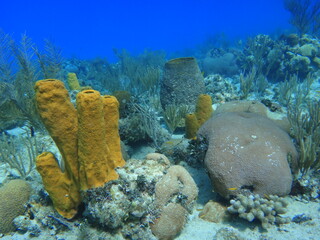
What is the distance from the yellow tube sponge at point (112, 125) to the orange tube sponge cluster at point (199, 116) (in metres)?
2.33

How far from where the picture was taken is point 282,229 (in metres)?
2.82

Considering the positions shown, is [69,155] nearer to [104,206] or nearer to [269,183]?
[104,206]

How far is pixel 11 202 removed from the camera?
2979 millimetres

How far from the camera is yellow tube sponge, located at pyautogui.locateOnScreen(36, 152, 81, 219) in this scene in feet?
8.47

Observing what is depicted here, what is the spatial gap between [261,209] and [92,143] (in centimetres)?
244

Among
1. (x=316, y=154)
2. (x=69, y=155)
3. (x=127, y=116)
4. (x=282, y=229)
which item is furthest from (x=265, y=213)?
(x=127, y=116)

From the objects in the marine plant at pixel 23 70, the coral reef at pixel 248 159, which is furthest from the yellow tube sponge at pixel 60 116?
the marine plant at pixel 23 70

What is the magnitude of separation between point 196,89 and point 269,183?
4017mm

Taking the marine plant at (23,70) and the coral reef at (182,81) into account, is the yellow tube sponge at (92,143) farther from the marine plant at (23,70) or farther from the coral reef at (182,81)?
the coral reef at (182,81)

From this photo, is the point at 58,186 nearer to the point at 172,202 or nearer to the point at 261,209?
the point at 172,202

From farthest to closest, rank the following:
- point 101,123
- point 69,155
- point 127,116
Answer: point 127,116 < point 69,155 < point 101,123

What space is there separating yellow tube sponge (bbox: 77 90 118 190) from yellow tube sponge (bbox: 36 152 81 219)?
265mm

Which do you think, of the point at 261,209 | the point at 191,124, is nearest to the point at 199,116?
the point at 191,124

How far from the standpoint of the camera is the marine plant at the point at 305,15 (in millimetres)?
13930
